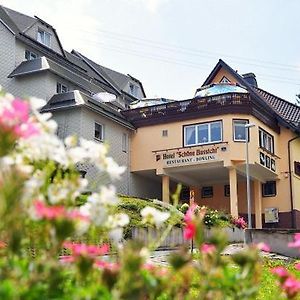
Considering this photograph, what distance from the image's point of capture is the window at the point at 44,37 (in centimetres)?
3425

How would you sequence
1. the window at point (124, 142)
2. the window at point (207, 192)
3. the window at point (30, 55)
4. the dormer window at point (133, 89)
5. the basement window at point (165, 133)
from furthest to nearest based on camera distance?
the dormer window at point (133, 89) → the window at point (207, 192) → the window at point (124, 142) → the basement window at point (165, 133) → the window at point (30, 55)

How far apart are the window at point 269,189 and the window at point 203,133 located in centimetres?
543

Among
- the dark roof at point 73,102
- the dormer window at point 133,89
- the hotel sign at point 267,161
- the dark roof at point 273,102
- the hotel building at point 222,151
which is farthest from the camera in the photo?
the dormer window at point 133,89

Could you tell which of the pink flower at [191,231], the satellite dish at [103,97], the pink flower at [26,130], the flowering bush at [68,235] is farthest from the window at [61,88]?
the pink flower at [191,231]

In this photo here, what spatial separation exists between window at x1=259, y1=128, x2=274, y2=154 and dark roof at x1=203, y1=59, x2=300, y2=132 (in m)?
1.47

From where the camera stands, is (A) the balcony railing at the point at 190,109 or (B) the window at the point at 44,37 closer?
(A) the balcony railing at the point at 190,109

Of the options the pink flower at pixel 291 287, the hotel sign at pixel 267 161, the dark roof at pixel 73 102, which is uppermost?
the dark roof at pixel 73 102

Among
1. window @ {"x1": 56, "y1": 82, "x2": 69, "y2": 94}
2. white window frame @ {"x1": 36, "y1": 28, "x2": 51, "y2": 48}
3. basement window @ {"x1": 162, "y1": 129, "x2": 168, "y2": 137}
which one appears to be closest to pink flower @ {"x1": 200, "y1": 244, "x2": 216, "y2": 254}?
window @ {"x1": 56, "y1": 82, "x2": 69, "y2": 94}

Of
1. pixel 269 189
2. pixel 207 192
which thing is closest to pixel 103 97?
pixel 207 192

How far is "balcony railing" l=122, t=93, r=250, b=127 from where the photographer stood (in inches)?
1243

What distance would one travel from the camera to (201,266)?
2.49m

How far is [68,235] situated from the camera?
2139mm

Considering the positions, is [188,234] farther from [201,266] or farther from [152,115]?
[152,115]

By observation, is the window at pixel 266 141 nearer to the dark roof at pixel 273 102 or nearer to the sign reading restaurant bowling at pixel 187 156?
the dark roof at pixel 273 102
